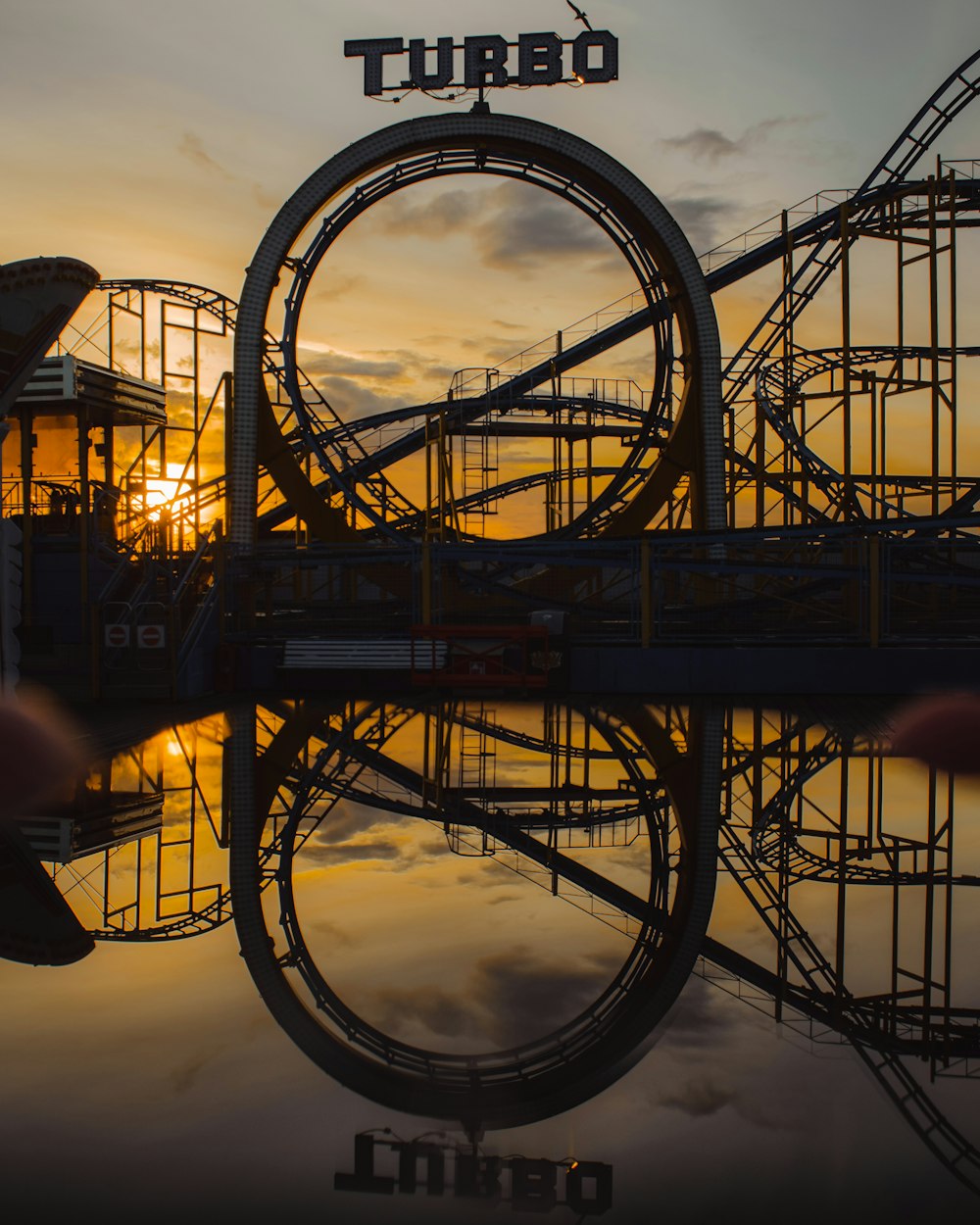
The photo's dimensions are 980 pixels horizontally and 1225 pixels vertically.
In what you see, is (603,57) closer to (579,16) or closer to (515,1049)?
(579,16)

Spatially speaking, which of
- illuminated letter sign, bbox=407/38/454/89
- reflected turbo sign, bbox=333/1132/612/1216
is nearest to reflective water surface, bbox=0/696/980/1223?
reflected turbo sign, bbox=333/1132/612/1216

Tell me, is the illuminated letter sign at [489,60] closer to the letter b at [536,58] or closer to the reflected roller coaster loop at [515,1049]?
the letter b at [536,58]

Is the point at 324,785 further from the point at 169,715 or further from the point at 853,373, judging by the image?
the point at 853,373

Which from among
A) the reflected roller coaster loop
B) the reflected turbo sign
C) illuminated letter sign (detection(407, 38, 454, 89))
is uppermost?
illuminated letter sign (detection(407, 38, 454, 89))

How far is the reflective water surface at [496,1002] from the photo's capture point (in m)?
3.01

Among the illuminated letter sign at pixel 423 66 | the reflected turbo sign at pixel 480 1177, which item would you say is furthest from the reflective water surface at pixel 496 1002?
the illuminated letter sign at pixel 423 66

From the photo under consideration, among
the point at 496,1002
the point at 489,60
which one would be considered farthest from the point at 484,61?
the point at 496,1002

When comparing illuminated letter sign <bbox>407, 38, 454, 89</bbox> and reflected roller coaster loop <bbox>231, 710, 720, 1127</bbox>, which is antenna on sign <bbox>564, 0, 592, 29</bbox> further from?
reflected roller coaster loop <bbox>231, 710, 720, 1127</bbox>

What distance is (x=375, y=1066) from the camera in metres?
3.70

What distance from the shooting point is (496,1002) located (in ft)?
13.9

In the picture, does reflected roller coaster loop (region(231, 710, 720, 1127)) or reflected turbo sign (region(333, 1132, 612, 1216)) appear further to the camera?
reflected roller coaster loop (region(231, 710, 720, 1127))

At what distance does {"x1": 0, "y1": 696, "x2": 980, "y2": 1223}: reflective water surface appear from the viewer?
3010 mm

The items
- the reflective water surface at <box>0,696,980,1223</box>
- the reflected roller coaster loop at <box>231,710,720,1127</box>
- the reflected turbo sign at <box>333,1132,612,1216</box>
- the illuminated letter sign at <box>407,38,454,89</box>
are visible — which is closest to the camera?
the reflected turbo sign at <box>333,1132,612,1216</box>

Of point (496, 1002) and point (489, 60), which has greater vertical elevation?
point (489, 60)
